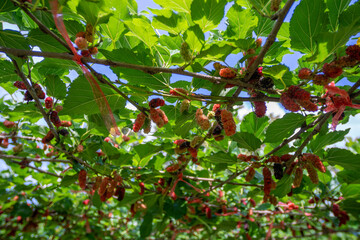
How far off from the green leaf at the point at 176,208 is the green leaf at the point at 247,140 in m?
0.68

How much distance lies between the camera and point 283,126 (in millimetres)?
904

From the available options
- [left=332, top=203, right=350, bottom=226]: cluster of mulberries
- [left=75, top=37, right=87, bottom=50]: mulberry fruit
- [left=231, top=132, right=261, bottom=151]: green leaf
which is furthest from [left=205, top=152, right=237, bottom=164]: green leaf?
[left=332, top=203, right=350, bottom=226]: cluster of mulberries

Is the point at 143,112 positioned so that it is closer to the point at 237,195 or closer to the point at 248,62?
the point at 248,62

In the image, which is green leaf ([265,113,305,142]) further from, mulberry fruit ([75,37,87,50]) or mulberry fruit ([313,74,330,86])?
mulberry fruit ([75,37,87,50])

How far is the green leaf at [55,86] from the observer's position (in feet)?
3.33

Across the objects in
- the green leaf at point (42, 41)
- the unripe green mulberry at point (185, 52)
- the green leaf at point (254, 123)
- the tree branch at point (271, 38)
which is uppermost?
the green leaf at point (254, 123)

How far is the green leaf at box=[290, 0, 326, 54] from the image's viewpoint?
2.13 ft

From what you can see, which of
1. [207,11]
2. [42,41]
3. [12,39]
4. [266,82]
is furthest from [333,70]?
[12,39]

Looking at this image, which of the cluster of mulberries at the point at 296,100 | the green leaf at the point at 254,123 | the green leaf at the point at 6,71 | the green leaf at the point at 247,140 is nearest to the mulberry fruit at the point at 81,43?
the green leaf at the point at 6,71

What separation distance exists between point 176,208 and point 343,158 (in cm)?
97

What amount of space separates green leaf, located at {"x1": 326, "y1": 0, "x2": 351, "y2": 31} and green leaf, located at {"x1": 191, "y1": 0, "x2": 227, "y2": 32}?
304 millimetres

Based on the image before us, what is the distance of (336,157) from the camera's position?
0.99 m

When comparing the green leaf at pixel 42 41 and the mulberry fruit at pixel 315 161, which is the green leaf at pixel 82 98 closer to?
the green leaf at pixel 42 41

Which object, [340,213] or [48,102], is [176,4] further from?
[340,213]
